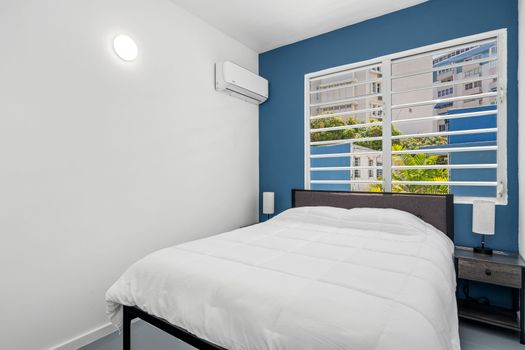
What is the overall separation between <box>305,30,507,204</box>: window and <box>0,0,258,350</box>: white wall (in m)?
1.38

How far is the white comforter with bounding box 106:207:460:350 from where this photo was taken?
3.27 ft

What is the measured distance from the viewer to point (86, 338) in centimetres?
204

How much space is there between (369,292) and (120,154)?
6.53ft

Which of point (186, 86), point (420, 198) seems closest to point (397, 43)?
point (420, 198)

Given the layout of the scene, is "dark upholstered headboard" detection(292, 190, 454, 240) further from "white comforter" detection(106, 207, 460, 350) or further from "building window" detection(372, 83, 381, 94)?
"building window" detection(372, 83, 381, 94)

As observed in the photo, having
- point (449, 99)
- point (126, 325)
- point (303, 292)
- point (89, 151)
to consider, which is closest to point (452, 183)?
point (449, 99)

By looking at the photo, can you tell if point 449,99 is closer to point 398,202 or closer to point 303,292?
point 398,202

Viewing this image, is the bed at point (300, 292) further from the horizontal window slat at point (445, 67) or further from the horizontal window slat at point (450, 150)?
the horizontal window slat at point (445, 67)

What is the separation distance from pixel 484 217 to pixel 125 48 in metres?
3.11

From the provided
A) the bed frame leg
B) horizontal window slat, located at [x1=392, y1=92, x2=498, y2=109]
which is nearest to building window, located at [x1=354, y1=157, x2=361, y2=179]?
horizontal window slat, located at [x1=392, y1=92, x2=498, y2=109]

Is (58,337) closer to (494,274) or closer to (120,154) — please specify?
(120,154)

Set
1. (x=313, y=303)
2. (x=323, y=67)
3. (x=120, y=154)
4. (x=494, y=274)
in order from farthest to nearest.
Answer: (x=323, y=67), (x=120, y=154), (x=494, y=274), (x=313, y=303)

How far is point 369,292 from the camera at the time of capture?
116cm

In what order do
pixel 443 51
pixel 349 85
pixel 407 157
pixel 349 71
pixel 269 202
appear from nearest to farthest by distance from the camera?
1. pixel 443 51
2. pixel 407 157
3. pixel 349 85
4. pixel 349 71
5. pixel 269 202
